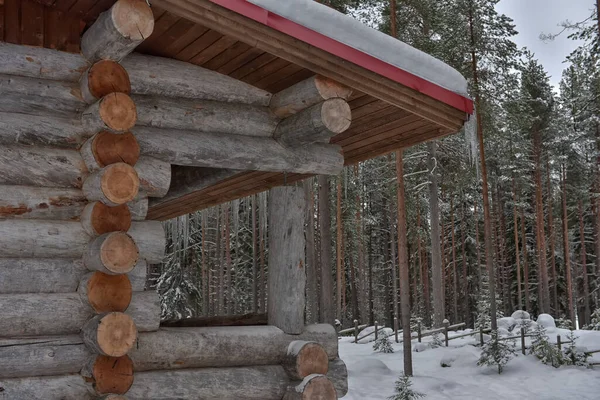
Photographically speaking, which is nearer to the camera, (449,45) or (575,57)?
(575,57)

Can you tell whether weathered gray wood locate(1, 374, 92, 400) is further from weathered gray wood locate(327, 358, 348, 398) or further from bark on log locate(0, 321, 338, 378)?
weathered gray wood locate(327, 358, 348, 398)

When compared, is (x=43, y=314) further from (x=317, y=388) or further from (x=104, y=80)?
(x=317, y=388)

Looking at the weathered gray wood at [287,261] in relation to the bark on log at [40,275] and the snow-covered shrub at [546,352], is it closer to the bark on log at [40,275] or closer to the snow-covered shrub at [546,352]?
the bark on log at [40,275]

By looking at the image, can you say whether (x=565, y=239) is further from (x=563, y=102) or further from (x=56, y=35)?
(x=56, y=35)

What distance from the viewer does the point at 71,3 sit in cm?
537

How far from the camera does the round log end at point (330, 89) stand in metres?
5.80

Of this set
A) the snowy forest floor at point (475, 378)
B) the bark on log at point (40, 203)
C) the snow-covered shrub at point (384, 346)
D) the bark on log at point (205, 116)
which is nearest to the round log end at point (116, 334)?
the bark on log at point (40, 203)

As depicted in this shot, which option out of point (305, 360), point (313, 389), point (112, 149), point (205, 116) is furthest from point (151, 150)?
point (313, 389)

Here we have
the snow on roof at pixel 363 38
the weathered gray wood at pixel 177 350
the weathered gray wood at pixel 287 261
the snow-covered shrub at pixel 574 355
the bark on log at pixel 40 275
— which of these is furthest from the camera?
the snow-covered shrub at pixel 574 355

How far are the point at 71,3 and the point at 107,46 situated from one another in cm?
63

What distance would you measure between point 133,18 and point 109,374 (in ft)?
8.65

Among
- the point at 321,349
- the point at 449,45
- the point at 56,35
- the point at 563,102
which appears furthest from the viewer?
the point at 563,102

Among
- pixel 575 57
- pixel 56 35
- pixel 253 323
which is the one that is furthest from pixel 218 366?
pixel 575 57

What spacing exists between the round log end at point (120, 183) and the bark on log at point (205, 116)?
68 centimetres
